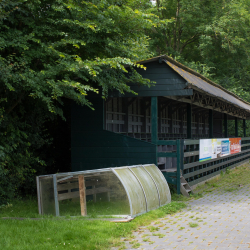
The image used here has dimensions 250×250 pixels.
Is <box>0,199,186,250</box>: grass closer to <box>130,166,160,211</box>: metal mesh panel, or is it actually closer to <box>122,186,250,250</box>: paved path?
<box>122,186,250,250</box>: paved path

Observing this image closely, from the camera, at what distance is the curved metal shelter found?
8.39m

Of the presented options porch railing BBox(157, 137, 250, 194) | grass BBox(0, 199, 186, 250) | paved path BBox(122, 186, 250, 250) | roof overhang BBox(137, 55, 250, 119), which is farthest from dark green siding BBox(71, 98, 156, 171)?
grass BBox(0, 199, 186, 250)

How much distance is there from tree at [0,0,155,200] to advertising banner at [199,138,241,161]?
14.2 feet

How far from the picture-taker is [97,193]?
28.9ft

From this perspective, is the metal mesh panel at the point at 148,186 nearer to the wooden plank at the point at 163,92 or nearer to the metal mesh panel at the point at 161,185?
the metal mesh panel at the point at 161,185

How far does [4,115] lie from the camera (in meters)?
10.4

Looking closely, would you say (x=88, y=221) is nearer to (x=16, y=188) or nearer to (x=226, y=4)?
(x=16, y=188)

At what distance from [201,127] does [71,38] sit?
1859 cm

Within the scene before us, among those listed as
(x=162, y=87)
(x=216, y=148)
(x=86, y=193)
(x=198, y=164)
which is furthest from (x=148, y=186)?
(x=216, y=148)

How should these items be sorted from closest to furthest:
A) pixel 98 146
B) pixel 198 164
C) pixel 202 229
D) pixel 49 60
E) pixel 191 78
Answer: pixel 202 229, pixel 49 60, pixel 98 146, pixel 191 78, pixel 198 164

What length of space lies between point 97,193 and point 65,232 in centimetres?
208

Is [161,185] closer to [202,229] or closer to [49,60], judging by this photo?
[202,229]

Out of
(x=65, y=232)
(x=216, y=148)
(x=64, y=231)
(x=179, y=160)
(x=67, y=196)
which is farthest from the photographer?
(x=216, y=148)

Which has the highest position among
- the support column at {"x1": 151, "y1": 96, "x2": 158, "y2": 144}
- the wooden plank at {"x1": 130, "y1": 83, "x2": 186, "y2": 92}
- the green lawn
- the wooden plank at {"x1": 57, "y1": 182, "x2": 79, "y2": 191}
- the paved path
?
the wooden plank at {"x1": 130, "y1": 83, "x2": 186, "y2": 92}
